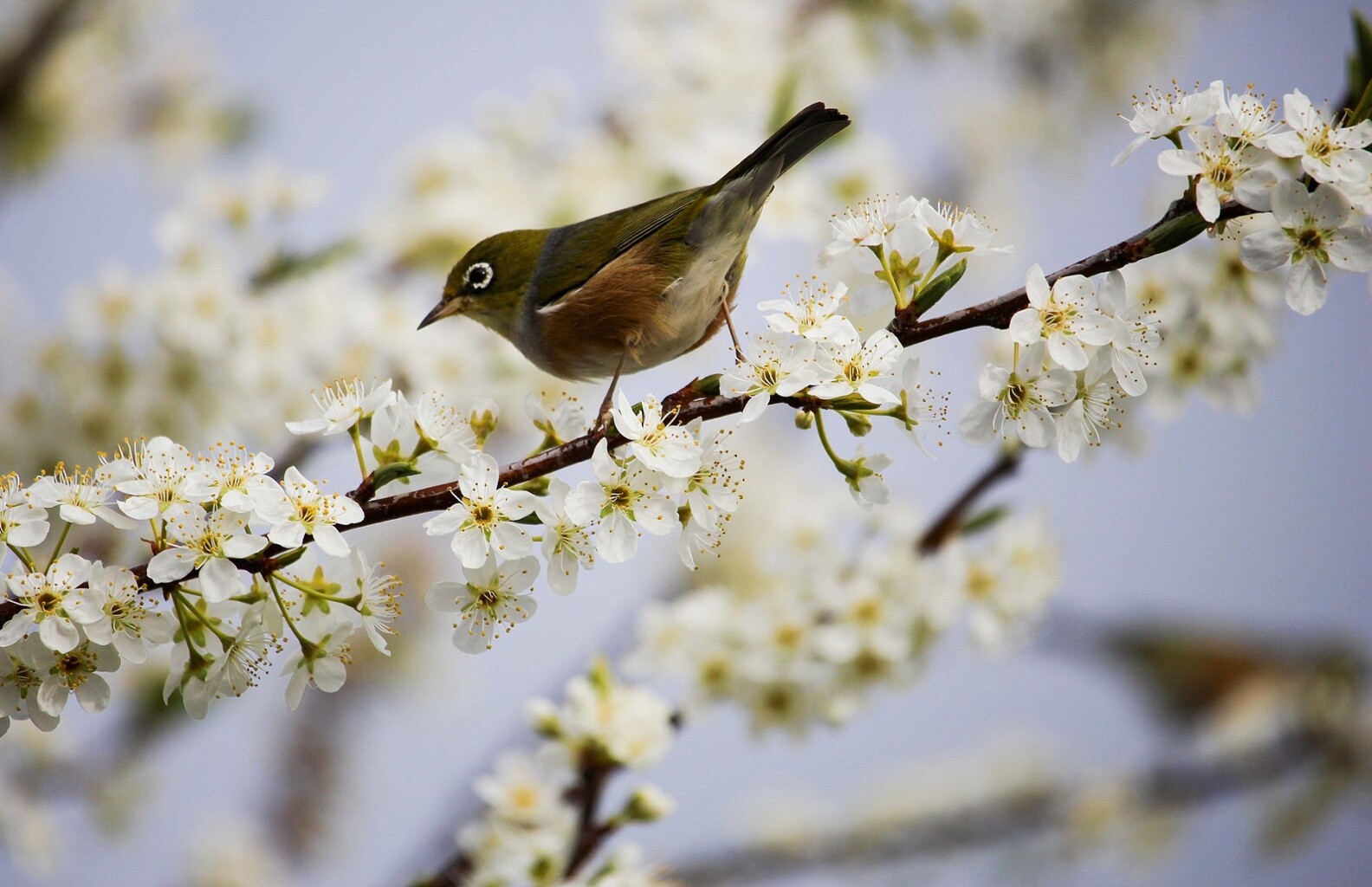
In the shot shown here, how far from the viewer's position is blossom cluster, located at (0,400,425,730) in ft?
3.90

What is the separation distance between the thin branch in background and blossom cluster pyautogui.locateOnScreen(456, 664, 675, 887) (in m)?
1.82

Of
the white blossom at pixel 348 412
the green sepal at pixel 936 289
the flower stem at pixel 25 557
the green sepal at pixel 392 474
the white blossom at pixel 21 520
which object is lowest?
the flower stem at pixel 25 557

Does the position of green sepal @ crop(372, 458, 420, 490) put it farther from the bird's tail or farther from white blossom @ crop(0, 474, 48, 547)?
the bird's tail

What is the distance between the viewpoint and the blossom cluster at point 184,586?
1188mm

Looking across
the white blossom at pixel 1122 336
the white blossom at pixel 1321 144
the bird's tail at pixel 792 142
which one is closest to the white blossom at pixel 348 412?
the bird's tail at pixel 792 142

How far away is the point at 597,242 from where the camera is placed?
193 centimetres

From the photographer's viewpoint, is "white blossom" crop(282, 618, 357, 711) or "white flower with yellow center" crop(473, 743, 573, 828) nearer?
"white blossom" crop(282, 618, 357, 711)

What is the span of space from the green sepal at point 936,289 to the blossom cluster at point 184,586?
744 millimetres

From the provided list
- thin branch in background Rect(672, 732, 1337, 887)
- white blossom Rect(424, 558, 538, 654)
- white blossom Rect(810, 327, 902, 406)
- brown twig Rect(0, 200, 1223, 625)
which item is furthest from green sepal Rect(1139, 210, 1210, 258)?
thin branch in background Rect(672, 732, 1337, 887)

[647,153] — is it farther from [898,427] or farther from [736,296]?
[898,427]

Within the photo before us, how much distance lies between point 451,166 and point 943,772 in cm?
312

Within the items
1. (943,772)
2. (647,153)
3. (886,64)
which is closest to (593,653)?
(647,153)

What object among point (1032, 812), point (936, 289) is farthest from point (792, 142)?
point (1032, 812)

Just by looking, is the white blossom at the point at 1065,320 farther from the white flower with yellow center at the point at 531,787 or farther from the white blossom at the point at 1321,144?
the white flower with yellow center at the point at 531,787
